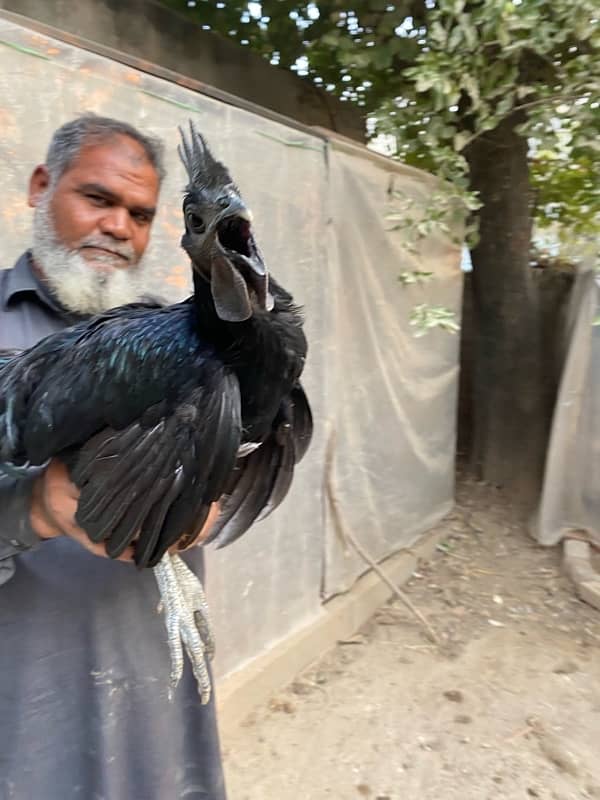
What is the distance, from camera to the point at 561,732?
2.89 meters

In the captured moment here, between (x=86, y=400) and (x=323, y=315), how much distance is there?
200 cm

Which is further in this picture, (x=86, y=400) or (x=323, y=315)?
(x=323, y=315)

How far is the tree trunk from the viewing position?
4391mm

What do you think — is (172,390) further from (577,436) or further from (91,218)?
(577,436)

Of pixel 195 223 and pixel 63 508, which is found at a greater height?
pixel 195 223

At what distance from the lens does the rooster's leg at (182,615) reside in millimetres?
1327

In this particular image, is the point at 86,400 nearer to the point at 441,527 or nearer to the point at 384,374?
the point at 384,374

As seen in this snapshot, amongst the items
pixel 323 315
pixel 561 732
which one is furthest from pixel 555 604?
pixel 323 315

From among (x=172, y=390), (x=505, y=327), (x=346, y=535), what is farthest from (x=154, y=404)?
(x=505, y=327)

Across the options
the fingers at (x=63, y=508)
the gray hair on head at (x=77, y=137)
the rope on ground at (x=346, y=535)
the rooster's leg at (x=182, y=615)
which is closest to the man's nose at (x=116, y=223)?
the gray hair on head at (x=77, y=137)

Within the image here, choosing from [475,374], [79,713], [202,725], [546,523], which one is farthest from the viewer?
[475,374]

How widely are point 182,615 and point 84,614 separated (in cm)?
21

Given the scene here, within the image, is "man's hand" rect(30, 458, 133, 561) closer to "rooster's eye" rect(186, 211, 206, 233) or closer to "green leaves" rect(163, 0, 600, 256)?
"rooster's eye" rect(186, 211, 206, 233)

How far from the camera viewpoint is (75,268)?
1.44m
